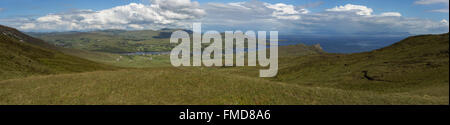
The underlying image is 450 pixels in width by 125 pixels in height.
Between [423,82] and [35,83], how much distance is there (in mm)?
64314

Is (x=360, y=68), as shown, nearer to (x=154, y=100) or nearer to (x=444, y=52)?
(x=444, y=52)

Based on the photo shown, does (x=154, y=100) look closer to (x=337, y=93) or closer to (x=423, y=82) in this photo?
(x=337, y=93)

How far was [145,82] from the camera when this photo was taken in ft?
126
